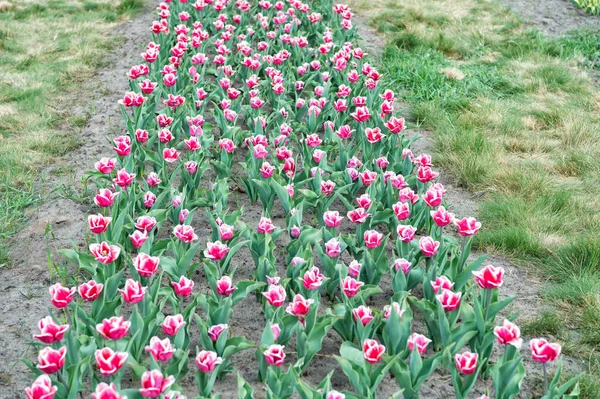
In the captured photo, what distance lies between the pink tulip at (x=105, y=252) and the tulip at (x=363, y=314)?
0.94 meters

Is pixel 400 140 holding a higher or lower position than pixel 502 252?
higher

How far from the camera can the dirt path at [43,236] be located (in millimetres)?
2971

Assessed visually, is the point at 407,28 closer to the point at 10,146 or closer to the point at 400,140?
the point at 400,140

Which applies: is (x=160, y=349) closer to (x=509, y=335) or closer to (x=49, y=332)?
(x=49, y=332)

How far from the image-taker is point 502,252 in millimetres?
3768

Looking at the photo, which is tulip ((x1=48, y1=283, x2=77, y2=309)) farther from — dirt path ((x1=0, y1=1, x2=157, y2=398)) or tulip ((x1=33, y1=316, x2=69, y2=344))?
dirt path ((x1=0, y1=1, x2=157, y2=398))

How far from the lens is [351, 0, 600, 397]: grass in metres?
3.59

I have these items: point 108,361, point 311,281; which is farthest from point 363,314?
point 108,361

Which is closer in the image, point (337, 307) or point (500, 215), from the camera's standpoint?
point (337, 307)

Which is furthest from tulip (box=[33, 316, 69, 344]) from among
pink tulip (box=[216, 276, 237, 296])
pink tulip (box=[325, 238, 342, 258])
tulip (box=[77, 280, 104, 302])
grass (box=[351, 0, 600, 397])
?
grass (box=[351, 0, 600, 397])

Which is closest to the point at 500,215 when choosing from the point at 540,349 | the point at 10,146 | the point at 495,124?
the point at 495,124

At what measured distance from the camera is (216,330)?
8.72 feet

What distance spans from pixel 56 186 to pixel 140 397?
2210 millimetres

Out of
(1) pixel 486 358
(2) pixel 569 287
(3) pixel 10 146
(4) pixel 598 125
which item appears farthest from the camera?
(4) pixel 598 125
